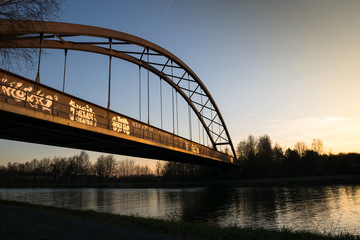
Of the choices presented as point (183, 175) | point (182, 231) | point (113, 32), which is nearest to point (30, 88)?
point (182, 231)

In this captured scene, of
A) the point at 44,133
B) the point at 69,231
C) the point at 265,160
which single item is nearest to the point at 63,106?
the point at 44,133

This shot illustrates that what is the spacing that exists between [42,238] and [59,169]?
116 meters

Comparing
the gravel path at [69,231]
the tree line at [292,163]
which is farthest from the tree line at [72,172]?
the gravel path at [69,231]

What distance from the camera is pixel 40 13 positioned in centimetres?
784

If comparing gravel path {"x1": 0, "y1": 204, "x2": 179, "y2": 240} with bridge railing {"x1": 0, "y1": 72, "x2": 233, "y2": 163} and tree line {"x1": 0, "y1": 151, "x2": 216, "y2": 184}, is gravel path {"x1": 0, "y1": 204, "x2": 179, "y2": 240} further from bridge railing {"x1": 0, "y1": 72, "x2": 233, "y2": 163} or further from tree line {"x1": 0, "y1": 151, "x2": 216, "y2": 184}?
tree line {"x1": 0, "y1": 151, "x2": 216, "y2": 184}

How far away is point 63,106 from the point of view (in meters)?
14.5

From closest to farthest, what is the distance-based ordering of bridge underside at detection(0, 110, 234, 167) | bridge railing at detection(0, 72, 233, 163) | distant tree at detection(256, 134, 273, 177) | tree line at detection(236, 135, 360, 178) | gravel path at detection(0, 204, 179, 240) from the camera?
gravel path at detection(0, 204, 179, 240), bridge railing at detection(0, 72, 233, 163), bridge underside at detection(0, 110, 234, 167), tree line at detection(236, 135, 360, 178), distant tree at detection(256, 134, 273, 177)

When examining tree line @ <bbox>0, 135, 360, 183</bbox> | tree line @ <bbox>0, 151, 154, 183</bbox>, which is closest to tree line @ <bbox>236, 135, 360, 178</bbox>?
tree line @ <bbox>0, 135, 360, 183</bbox>

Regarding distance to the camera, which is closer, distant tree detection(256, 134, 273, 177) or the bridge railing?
the bridge railing

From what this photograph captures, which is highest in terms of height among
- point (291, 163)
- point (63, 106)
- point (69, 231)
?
point (63, 106)

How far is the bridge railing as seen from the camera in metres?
11.9

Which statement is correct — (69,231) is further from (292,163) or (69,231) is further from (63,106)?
(292,163)

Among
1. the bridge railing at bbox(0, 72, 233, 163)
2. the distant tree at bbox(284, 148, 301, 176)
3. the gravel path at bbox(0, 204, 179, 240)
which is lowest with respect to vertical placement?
the gravel path at bbox(0, 204, 179, 240)

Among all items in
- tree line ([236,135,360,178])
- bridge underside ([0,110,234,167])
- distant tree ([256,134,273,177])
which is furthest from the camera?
distant tree ([256,134,273,177])
